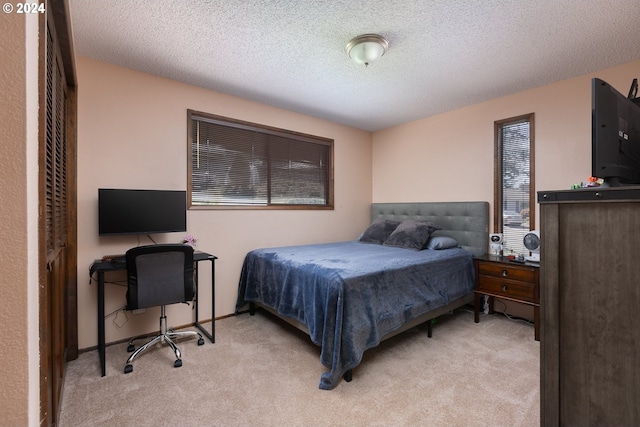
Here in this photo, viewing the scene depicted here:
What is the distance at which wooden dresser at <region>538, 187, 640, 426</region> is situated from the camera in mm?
988

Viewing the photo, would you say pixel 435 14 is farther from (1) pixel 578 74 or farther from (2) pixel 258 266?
(2) pixel 258 266

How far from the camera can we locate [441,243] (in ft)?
11.4

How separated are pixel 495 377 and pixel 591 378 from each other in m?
1.27

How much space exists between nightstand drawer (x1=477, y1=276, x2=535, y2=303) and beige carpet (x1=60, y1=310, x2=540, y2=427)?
39cm

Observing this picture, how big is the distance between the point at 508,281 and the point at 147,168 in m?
3.82

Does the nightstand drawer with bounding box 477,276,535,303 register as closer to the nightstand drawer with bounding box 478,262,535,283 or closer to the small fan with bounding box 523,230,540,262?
the nightstand drawer with bounding box 478,262,535,283

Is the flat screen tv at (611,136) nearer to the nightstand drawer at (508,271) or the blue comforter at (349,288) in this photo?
the blue comforter at (349,288)

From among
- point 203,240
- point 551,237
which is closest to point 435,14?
point 551,237

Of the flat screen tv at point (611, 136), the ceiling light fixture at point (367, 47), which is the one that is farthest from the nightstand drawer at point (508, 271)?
the ceiling light fixture at point (367, 47)

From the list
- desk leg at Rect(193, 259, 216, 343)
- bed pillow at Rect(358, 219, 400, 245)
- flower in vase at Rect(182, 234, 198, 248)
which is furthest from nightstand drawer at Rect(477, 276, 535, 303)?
flower in vase at Rect(182, 234, 198, 248)
